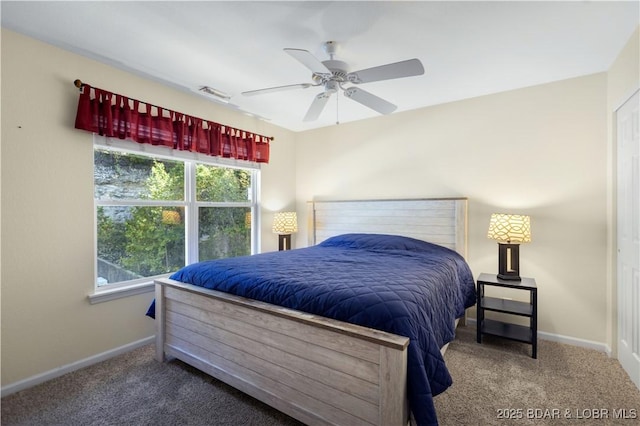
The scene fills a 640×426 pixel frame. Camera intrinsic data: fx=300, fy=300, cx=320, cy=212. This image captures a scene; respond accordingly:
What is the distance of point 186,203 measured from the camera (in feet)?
10.6

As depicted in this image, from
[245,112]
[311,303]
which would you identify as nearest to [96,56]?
[245,112]

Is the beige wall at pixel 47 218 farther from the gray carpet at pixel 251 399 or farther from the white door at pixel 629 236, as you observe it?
the white door at pixel 629 236

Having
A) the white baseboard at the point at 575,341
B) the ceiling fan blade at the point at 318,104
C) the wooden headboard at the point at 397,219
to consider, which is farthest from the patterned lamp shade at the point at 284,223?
the white baseboard at the point at 575,341

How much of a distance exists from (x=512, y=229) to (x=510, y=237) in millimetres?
73

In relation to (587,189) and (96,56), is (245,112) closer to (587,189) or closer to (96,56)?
(96,56)

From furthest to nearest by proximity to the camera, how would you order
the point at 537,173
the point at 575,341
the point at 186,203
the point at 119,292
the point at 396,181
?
the point at 396,181 < the point at 186,203 < the point at 537,173 < the point at 575,341 < the point at 119,292

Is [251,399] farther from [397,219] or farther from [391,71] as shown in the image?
[397,219]

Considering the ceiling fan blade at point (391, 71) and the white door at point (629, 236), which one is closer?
the ceiling fan blade at point (391, 71)

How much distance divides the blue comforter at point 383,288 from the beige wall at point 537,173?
712 mm

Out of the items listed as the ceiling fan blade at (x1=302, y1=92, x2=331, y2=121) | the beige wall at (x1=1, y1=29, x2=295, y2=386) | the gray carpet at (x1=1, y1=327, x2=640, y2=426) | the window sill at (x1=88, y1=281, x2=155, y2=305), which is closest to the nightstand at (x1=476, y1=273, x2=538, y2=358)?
the gray carpet at (x1=1, y1=327, x2=640, y2=426)

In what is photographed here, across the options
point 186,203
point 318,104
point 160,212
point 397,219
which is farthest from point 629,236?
point 160,212

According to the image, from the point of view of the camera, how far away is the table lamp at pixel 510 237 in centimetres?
266

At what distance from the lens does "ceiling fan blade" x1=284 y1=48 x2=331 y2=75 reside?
1704 mm

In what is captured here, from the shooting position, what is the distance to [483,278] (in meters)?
2.79
